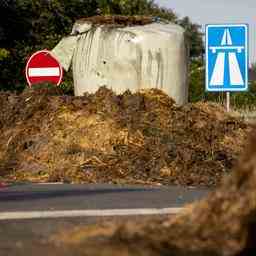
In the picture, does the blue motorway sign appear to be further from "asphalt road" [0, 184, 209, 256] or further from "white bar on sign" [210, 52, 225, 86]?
"asphalt road" [0, 184, 209, 256]

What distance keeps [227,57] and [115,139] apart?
3449 millimetres

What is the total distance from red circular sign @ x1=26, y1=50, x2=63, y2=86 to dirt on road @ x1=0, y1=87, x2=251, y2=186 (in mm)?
1942

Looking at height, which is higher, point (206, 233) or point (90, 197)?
point (206, 233)

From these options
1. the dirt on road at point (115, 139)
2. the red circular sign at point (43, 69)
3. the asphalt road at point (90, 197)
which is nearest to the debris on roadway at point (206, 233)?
the asphalt road at point (90, 197)

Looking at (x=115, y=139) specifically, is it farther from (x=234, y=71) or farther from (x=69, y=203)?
(x=69, y=203)


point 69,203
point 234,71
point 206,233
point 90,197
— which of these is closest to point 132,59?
point 234,71

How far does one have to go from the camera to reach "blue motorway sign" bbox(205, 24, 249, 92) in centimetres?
1872

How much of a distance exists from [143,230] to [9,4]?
104 feet

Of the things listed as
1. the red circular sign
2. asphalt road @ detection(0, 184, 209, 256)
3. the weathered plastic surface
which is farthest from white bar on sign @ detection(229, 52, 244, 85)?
asphalt road @ detection(0, 184, 209, 256)

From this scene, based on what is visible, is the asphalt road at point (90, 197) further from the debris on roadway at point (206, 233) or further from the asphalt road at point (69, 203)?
the debris on roadway at point (206, 233)

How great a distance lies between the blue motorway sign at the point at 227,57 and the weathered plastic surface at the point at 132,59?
31.7 inches

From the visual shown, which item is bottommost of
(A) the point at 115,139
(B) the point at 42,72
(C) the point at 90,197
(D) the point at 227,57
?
(C) the point at 90,197

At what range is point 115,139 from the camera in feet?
54.2

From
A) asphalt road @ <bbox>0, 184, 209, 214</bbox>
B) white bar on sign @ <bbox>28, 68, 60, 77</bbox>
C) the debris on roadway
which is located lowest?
asphalt road @ <bbox>0, 184, 209, 214</bbox>
